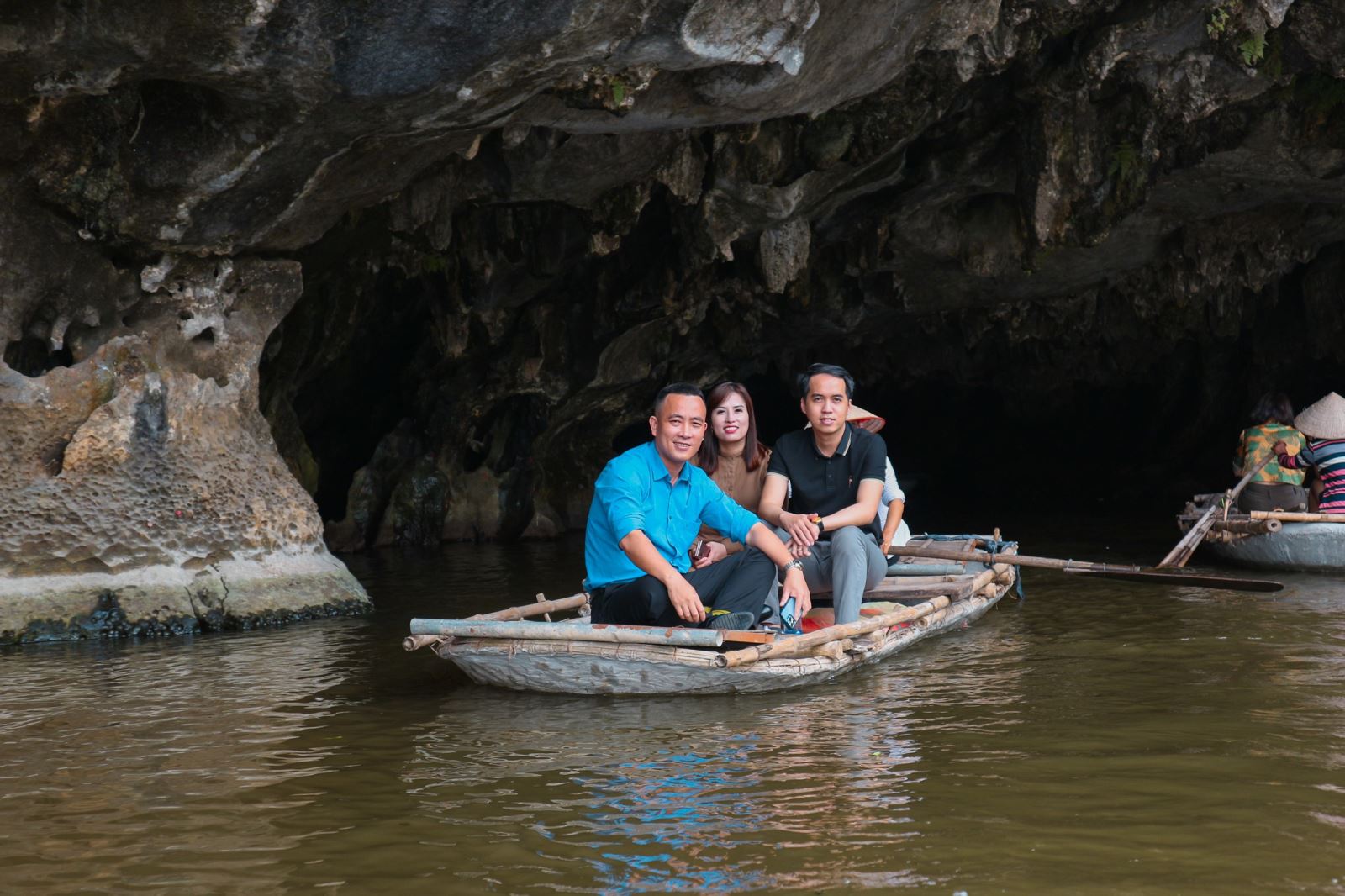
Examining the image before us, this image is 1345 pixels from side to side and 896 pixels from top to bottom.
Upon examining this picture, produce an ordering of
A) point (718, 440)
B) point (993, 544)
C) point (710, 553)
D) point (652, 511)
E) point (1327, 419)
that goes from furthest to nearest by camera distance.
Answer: point (1327, 419), point (993, 544), point (718, 440), point (710, 553), point (652, 511)

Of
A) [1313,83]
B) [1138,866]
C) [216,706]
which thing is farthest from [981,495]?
[1138,866]

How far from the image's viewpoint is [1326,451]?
11.1 metres

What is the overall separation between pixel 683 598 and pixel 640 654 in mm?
324

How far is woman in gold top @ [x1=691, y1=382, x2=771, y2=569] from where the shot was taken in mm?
7152

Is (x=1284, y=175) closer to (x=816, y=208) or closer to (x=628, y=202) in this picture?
(x=816, y=208)

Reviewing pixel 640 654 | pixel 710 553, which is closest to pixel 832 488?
pixel 710 553

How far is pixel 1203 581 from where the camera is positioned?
8.74 meters

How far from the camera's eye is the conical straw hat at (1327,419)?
11.1m

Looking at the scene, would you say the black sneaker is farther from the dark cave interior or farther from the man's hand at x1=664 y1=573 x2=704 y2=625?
the dark cave interior

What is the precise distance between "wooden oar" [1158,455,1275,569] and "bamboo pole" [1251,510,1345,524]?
0.33m

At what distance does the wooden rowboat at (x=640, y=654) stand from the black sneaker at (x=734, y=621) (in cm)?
11

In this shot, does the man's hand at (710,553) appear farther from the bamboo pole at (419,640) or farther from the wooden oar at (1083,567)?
the wooden oar at (1083,567)

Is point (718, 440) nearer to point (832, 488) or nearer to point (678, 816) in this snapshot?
point (832, 488)

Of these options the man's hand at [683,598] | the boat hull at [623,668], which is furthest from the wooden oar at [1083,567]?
the man's hand at [683,598]
